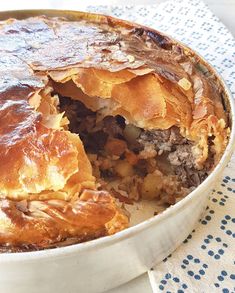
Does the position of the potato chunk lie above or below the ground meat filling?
below

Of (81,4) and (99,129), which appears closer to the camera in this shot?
(99,129)

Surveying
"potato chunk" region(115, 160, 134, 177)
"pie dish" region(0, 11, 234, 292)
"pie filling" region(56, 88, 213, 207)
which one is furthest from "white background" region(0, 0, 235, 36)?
"potato chunk" region(115, 160, 134, 177)

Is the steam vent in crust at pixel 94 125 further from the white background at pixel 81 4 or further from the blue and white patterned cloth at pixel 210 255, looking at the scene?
the white background at pixel 81 4

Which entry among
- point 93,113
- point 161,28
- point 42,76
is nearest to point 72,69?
point 42,76

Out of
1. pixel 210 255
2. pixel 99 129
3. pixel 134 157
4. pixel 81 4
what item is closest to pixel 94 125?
pixel 99 129

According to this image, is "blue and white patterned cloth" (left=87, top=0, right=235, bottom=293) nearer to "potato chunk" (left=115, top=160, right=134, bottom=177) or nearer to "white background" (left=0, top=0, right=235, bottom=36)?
"potato chunk" (left=115, top=160, right=134, bottom=177)

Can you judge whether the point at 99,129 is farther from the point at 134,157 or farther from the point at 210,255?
the point at 210,255

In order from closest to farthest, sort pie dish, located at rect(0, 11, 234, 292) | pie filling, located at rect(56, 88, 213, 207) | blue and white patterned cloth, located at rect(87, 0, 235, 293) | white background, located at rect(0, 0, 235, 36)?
pie dish, located at rect(0, 11, 234, 292), blue and white patterned cloth, located at rect(87, 0, 235, 293), pie filling, located at rect(56, 88, 213, 207), white background, located at rect(0, 0, 235, 36)

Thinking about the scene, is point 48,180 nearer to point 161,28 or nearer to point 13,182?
point 13,182
